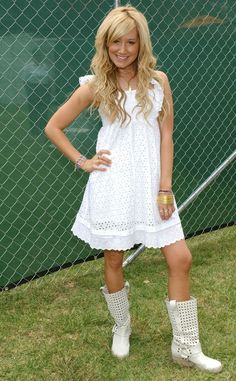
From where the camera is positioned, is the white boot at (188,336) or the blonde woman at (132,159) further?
the white boot at (188,336)

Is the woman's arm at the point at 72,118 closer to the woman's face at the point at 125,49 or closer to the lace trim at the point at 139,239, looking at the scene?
the woman's face at the point at 125,49

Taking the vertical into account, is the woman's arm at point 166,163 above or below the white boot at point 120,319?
above

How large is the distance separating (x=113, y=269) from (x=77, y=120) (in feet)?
4.34

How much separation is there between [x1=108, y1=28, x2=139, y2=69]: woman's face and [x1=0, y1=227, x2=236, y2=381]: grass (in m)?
1.46

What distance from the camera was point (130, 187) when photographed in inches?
124

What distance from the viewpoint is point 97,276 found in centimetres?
464

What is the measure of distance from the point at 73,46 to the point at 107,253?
143cm

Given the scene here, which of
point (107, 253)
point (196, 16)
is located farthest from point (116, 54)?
point (196, 16)

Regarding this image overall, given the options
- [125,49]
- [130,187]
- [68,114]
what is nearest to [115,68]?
[125,49]

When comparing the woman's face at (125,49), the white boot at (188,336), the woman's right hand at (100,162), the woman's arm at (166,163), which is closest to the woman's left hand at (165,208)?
the woman's arm at (166,163)

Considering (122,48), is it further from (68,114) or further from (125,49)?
(68,114)

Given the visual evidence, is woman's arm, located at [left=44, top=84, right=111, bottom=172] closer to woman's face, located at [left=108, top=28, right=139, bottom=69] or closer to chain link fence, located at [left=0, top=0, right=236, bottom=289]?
woman's face, located at [left=108, top=28, right=139, bottom=69]

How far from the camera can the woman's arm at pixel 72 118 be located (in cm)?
315

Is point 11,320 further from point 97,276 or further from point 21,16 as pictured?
point 21,16
